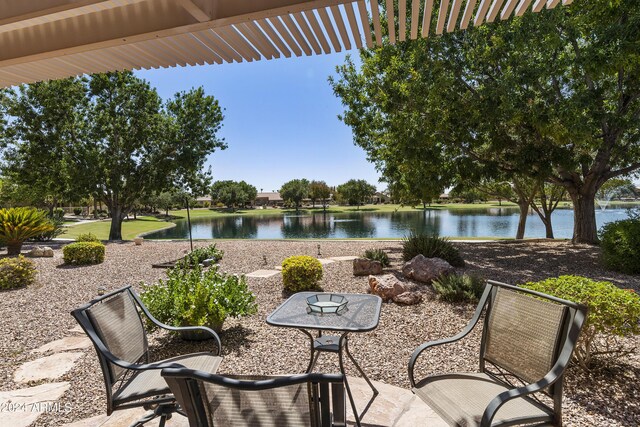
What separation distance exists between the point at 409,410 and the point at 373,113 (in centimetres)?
1083

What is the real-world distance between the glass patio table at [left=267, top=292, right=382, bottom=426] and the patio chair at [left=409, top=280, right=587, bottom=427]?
1.45 ft

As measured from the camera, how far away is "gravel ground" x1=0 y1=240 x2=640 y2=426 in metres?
2.58

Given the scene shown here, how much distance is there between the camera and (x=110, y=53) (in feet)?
8.67

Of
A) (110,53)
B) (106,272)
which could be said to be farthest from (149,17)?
(106,272)

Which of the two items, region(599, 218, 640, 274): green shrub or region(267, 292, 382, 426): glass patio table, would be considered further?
region(599, 218, 640, 274): green shrub

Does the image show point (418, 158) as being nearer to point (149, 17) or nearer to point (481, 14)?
point (481, 14)

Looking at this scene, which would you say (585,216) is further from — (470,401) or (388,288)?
(470,401)

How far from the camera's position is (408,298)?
191 inches

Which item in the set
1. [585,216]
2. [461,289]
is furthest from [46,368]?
[585,216]

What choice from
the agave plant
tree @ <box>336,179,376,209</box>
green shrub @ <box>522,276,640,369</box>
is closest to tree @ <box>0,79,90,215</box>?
the agave plant

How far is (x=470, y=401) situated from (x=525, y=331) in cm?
54

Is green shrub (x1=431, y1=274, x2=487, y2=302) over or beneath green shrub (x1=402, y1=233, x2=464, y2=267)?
beneath

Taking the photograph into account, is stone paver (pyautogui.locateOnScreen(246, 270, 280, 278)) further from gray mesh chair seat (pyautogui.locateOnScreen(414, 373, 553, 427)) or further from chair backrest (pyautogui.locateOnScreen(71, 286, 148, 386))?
gray mesh chair seat (pyautogui.locateOnScreen(414, 373, 553, 427))

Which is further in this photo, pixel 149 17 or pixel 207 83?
pixel 207 83
